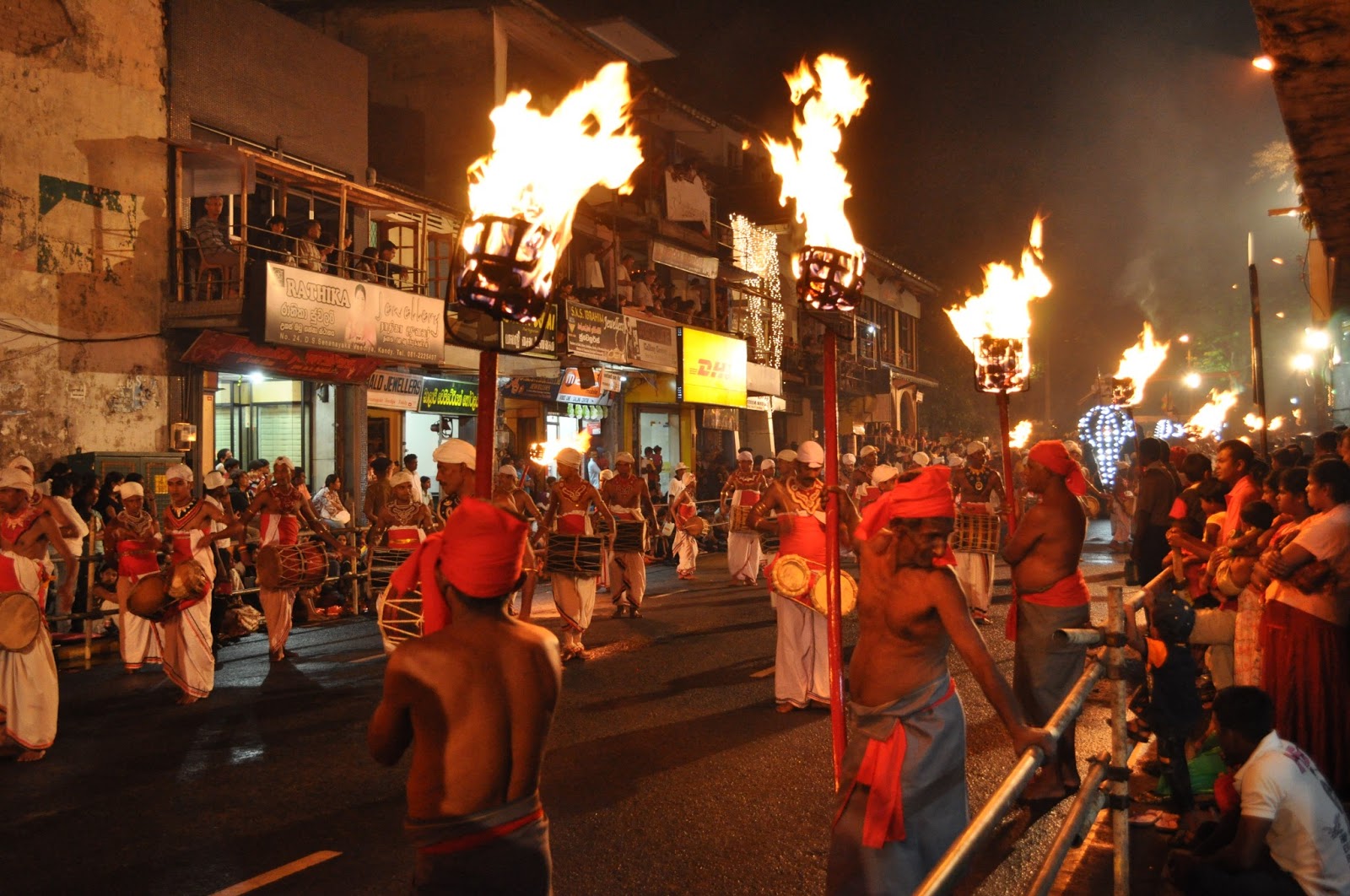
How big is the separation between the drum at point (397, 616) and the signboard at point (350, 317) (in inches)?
387

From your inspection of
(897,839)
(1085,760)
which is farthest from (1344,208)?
(897,839)

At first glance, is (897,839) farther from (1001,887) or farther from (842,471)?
(842,471)

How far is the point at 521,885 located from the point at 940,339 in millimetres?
54464

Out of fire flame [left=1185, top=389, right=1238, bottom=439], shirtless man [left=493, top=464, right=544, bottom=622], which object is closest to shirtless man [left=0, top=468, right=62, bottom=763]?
shirtless man [left=493, top=464, right=544, bottom=622]

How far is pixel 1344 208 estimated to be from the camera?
929 centimetres

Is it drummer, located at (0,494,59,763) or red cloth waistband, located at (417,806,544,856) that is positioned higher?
red cloth waistband, located at (417,806,544,856)

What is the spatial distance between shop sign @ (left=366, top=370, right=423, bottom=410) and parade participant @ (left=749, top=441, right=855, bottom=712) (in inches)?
566

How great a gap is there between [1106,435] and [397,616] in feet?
83.3

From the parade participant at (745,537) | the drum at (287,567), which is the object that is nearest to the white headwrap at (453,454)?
the drum at (287,567)

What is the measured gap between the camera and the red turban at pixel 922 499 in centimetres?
438

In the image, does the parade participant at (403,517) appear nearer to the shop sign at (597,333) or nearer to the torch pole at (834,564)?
the torch pole at (834,564)

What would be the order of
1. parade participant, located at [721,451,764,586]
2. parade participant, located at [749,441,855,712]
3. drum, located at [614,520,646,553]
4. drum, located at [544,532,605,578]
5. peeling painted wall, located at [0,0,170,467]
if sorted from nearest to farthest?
parade participant, located at [749,441,855,712] < drum, located at [544,532,605,578] < drum, located at [614,520,646,553] < peeling painted wall, located at [0,0,170,467] < parade participant, located at [721,451,764,586]

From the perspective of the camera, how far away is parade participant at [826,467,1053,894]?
3918 millimetres

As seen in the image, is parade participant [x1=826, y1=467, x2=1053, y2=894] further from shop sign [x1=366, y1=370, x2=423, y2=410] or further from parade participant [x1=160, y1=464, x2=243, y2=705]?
shop sign [x1=366, y1=370, x2=423, y2=410]
